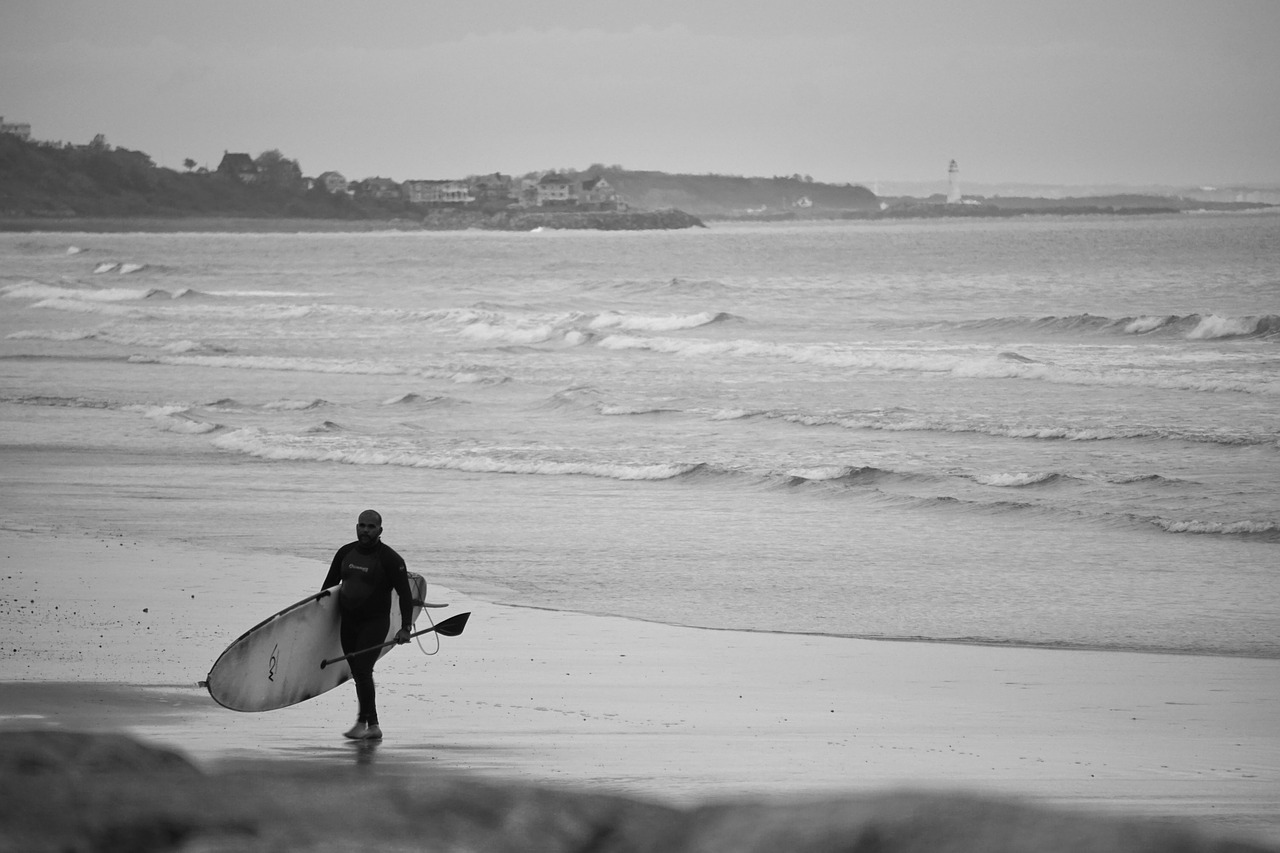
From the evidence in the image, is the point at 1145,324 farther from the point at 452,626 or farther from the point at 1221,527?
the point at 452,626

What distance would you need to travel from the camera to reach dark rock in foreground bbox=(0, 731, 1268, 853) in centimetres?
228

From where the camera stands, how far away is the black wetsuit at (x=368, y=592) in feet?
25.6

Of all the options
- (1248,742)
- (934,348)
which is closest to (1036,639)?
(1248,742)

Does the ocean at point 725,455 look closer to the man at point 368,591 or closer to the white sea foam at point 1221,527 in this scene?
the white sea foam at point 1221,527

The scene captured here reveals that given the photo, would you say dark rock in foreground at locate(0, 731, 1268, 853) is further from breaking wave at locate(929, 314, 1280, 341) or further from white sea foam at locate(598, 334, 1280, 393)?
breaking wave at locate(929, 314, 1280, 341)

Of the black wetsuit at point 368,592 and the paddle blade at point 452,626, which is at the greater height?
the black wetsuit at point 368,592

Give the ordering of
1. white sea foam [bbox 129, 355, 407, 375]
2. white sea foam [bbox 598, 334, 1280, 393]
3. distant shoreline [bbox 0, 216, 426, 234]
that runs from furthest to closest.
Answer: distant shoreline [bbox 0, 216, 426, 234] → white sea foam [bbox 129, 355, 407, 375] → white sea foam [bbox 598, 334, 1280, 393]

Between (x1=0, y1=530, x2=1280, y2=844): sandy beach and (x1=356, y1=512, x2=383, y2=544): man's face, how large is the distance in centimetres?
109

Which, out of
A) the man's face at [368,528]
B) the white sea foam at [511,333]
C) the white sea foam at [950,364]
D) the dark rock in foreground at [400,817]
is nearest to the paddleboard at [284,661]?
the man's face at [368,528]

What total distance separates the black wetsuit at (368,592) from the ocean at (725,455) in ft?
10.0

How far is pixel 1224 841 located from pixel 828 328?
41.2 metres

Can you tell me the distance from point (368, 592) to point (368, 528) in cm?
41

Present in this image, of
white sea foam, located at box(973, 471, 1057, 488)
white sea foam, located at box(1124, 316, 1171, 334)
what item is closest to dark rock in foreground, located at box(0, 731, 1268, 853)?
white sea foam, located at box(973, 471, 1057, 488)

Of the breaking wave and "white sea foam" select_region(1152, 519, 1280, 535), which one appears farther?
the breaking wave
